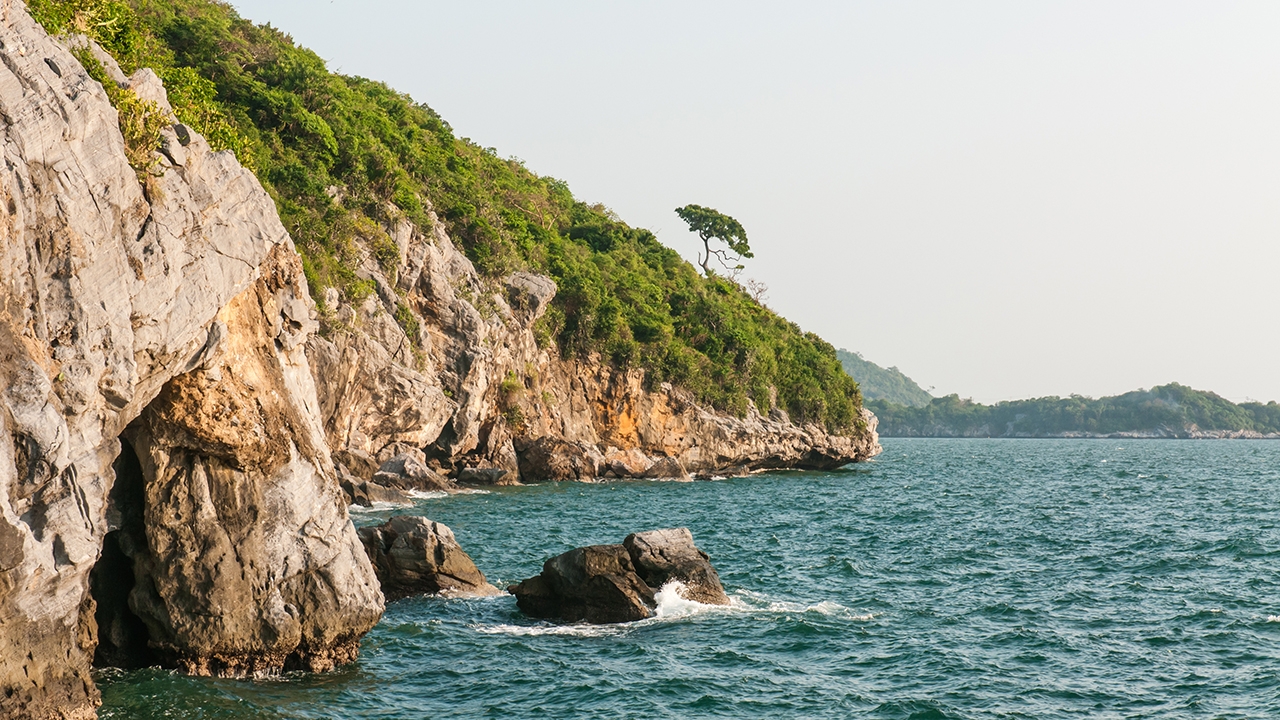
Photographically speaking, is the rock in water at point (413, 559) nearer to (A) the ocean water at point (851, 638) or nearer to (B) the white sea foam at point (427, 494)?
(A) the ocean water at point (851, 638)

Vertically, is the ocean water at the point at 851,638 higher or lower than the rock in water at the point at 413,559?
lower

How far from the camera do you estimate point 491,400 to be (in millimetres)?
57344

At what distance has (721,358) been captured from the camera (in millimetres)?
73875

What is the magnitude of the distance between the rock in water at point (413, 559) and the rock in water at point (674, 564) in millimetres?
4030

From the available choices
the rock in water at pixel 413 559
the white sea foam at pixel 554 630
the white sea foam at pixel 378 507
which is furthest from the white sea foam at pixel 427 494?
the white sea foam at pixel 554 630

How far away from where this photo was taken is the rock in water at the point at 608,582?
21594mm

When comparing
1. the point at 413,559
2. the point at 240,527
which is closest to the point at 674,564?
the point at 413,559

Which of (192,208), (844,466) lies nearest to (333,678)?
(192,208)

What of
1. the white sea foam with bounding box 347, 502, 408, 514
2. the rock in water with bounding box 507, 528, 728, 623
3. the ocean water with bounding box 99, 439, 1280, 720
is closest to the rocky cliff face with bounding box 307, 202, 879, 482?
the white sea foam with bounding box 347, 502, 408, 514

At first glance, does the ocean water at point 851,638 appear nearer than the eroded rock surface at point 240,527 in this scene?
No

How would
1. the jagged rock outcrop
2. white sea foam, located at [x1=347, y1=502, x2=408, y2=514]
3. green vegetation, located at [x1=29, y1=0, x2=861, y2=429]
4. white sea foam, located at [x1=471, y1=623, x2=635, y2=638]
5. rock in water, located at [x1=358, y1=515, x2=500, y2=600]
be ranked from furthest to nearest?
1. green vegetation, located at [x1=29, y1=0, x2=861, y2=429]
2. white sea foam, located at [x1=347, y1=502, x2=408, y2=514]
3. rock in water, located at [x1=358, y1=515, x2=500, y2=600]
4. white sea foam, located at [x1=471, y1=623, x2=635, y2=638]
5. the jagged rock outcrop

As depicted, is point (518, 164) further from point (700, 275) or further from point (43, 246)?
point (43, 246)

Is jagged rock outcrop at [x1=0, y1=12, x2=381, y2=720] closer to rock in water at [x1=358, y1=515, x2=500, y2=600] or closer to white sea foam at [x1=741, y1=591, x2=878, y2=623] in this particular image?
rock in water at [x1=358, y1=515, x2=500, y2=600]

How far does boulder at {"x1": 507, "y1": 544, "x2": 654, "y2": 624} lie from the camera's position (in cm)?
2156
